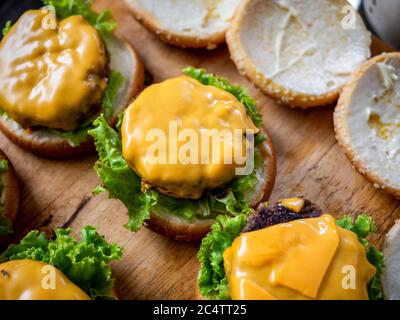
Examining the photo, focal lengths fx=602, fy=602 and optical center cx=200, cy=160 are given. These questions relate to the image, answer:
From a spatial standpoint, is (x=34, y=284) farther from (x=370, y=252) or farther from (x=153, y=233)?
(x=370, y=252)

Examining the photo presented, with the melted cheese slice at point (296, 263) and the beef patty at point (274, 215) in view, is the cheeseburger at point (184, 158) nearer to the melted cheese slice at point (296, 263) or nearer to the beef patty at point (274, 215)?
the beef patty at point (274, 215)

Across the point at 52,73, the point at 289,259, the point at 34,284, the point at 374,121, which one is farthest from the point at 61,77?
the point at 374,121

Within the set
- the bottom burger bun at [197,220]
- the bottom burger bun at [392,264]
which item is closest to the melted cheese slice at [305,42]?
the bottom burger bun at [197,220]

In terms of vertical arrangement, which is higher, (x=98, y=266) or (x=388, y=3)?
(x=388, y=3)

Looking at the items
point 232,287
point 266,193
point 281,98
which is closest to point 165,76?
point 281,98

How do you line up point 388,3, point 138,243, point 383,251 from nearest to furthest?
point 383,251 < point 138,243 < point 388,3

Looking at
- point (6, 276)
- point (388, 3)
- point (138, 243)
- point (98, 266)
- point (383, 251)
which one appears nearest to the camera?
point (6, 276)

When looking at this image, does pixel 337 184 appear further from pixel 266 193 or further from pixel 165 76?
pixel 165 76
